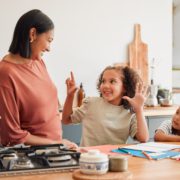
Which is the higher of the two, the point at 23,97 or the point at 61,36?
the point at 61,36

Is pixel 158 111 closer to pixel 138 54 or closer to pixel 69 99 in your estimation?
pixel 138 54

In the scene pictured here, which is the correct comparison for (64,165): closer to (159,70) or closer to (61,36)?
(61,36)

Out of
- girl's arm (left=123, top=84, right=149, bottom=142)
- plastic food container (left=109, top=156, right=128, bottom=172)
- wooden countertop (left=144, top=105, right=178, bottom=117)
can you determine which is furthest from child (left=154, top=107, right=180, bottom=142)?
wooden countertop (left=144, top=105, right=178, bottom=117)

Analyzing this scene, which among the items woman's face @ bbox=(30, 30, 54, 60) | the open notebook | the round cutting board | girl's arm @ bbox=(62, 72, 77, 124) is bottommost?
the round cutting board

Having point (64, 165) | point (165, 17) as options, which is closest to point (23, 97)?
point (64, 165)

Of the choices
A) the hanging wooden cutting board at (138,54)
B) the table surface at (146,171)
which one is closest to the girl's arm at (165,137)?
the table surface at (146,171)

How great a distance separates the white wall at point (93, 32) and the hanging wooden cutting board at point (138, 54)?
50 millimetres

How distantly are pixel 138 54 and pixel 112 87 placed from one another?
1.69 meters

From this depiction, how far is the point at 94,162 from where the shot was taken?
1297 mm

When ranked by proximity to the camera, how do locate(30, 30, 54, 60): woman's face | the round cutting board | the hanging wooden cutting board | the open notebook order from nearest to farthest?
the round cutting board → the open notebook → locate(30, 30, 54, 60): woman's face → the hanging wooden cutting board

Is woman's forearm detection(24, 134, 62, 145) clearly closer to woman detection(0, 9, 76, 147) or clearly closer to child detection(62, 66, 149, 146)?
woman detection(0, 9, 76, 147)

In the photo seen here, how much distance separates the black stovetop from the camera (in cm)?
135

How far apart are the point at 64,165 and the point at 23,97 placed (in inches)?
18.9

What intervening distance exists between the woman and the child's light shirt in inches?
12.6
